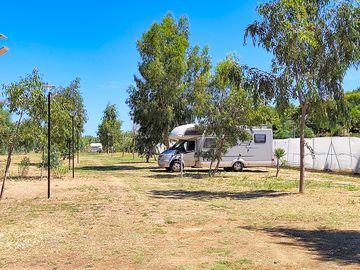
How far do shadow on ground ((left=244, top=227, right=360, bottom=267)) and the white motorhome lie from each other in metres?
19.5

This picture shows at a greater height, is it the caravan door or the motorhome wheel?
the caravan door

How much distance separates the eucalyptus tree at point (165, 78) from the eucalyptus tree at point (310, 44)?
1833cm

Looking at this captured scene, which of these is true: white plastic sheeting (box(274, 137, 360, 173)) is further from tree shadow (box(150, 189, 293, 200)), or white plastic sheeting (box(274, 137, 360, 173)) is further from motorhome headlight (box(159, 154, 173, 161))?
tree shadow (box(150, 189, 293, 200))

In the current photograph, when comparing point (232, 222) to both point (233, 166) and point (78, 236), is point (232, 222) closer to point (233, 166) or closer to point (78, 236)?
point (78, 236)

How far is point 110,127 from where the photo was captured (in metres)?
66.7

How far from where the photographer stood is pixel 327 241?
311 inches

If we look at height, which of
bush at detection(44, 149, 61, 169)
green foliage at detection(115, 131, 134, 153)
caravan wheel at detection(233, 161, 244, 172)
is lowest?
caravan wheel at detection(233, 161, 244, 172)

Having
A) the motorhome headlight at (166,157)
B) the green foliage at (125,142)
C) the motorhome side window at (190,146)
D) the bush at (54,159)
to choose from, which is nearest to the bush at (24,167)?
the bush at (54,159)

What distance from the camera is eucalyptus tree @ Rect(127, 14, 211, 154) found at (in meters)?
33.2

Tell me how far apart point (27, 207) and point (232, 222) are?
18.5 ft

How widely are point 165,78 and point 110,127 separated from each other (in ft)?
114

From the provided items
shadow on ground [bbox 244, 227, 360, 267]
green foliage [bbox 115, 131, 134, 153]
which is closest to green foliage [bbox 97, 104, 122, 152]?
green foliage [bbox 115, 131, 134, 153]

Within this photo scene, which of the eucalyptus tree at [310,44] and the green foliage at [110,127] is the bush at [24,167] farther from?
the green foliage at [110,127]

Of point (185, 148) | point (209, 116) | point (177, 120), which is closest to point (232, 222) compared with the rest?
point (209, 116)
